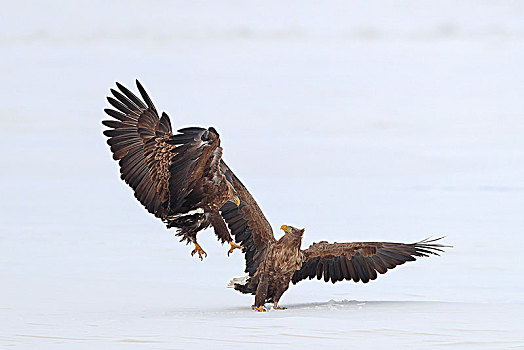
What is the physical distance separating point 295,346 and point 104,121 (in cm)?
345

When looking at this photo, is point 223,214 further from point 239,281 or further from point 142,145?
point 142,145

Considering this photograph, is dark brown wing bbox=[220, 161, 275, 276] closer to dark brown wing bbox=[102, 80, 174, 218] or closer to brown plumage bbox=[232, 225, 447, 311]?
brown plumage bbox=[232, 225, 447, 311]

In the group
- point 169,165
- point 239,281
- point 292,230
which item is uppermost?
point 169,165

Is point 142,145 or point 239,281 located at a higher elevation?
point 142,145

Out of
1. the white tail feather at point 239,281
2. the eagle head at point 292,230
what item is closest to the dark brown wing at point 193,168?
the eagle head at point 292,230

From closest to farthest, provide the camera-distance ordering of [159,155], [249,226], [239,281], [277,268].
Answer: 1. [277,268]
2. [249,226]
3. [239,281]
4. [159,155]

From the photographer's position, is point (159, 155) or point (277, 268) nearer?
point (277, 268)

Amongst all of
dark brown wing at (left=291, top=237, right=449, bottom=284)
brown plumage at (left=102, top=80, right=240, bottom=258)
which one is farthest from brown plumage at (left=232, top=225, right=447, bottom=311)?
brown plumage at (left=102, top=80, right=240, bottom=258)

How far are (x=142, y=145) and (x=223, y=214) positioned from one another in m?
1.11

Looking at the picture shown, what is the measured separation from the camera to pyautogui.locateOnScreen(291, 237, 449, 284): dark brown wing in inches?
332

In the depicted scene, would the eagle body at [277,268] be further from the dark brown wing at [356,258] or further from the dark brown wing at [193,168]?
the dark brown wing at [193,168]

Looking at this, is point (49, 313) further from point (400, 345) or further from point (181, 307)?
point (400, 345)

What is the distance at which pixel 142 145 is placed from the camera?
9.02 meters

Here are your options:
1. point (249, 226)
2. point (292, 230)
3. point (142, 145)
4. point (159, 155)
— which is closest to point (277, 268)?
point (292, 230)
